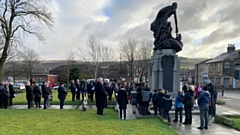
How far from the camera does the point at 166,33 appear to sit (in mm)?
18578

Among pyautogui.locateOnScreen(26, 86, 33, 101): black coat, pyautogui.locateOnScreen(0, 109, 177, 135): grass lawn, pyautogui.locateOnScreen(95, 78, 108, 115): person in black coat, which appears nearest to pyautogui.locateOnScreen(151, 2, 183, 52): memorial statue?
pyautogui.locateOnScreen(95, 78, 108, 115): person in black coat

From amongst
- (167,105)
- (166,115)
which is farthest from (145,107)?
(167,105)

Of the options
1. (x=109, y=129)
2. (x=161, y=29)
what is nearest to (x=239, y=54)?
(x=161, y=29)

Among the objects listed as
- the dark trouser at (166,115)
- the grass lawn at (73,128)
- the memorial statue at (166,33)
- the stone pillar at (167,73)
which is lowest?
the grass lawn at (73,128)

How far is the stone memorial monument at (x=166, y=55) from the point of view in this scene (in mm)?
17547

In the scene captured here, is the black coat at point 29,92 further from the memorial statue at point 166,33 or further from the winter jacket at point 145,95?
the memorial statue at point 166,33

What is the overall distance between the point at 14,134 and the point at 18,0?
78.9 ft

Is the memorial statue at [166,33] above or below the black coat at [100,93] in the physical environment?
above

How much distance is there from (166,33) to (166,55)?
1830 mm

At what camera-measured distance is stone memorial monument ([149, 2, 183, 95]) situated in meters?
17.5

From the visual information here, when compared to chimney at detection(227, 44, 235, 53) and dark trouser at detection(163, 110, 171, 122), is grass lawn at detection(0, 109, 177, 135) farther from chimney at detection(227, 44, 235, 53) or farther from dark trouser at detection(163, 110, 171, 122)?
chimney at detection(227, 44, 235, 53)

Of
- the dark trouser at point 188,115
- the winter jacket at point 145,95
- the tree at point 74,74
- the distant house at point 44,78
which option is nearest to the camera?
the dark trouser at point 188,115

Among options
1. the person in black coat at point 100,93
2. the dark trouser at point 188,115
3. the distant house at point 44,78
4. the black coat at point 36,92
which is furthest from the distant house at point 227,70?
the person in black coat at point 100,93

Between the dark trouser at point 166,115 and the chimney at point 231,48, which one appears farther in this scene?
the chimney at point 231,48
